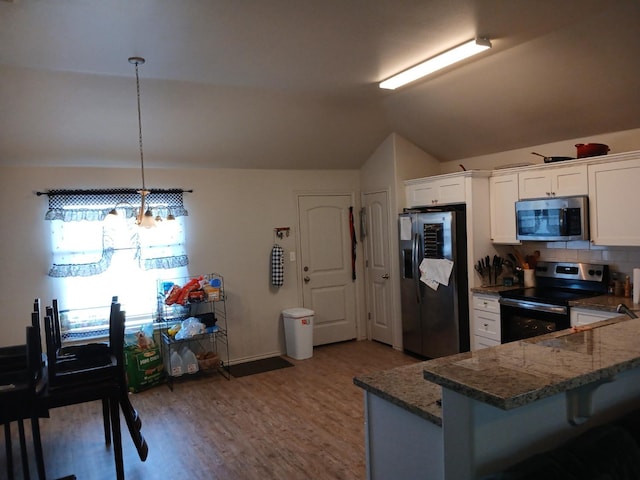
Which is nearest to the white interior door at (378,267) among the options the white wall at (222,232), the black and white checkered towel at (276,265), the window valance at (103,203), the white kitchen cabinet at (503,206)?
the white wall at (222,232)

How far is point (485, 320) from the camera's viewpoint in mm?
4625

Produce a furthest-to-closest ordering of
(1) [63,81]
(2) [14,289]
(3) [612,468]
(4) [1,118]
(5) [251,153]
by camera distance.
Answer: (5) [251,153] → (2) [14,289] → (4) [1,118] → (1) [63,81] → (3) [612,468]

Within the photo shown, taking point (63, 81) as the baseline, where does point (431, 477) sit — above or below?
below

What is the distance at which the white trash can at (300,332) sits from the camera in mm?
5562

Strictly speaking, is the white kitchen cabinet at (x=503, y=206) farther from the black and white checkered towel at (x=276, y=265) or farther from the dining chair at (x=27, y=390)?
the dining chair at (x=27, y=390)

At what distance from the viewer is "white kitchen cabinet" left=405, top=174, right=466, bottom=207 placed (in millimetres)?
4871

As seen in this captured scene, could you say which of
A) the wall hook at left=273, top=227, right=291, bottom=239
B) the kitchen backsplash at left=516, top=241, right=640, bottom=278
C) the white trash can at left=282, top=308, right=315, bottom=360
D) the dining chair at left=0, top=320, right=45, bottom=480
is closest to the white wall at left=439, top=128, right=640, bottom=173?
the kitchen backsplash at left=516, top=241, right=640, bottom=278

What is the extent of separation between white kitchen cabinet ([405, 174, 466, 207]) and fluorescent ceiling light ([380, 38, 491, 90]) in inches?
50.4

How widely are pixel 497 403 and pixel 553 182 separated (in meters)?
3.51

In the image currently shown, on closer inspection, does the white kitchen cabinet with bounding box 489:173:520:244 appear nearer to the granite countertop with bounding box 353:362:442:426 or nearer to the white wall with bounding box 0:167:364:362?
the white wall with bounding box 0:167:364:362

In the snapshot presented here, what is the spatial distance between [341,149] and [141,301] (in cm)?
281

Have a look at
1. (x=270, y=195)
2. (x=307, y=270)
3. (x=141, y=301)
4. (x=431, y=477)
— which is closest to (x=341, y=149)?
(x=270, y=195)

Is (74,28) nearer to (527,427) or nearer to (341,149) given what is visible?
(527,427)

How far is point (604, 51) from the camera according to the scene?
129 inches
